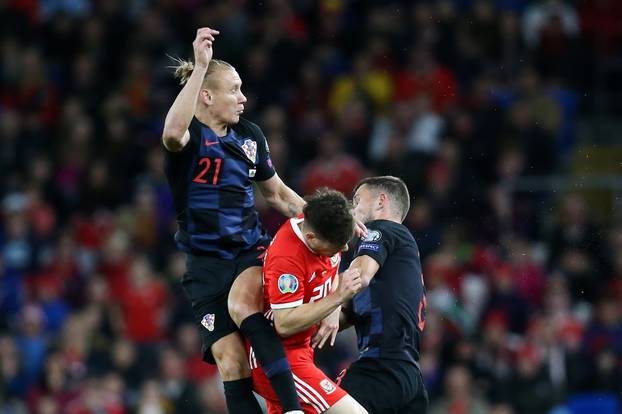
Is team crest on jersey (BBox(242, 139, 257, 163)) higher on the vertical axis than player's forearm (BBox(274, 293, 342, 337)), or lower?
higher

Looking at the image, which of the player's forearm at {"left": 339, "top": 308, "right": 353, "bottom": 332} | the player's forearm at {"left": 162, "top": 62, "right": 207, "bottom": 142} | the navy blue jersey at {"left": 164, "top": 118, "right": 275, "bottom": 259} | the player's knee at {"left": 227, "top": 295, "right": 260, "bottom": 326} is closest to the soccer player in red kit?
the player's knee at {"left": 227, "top": 295, "right": 260, "bottom": 326}

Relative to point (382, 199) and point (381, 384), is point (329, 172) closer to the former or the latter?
point (382, 199)

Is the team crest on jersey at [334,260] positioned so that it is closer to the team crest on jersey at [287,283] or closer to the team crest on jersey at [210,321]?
the team crest on jersey at [287,283]

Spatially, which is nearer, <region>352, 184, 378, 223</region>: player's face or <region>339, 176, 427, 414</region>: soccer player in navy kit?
<region>339, 176, 427, 414</region>: soccer player in navy kit

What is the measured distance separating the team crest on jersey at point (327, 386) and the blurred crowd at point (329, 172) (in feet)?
16.5

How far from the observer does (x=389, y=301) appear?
21.3 feet

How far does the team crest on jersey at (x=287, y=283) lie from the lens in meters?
6.10

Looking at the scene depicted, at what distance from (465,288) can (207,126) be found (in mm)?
6197

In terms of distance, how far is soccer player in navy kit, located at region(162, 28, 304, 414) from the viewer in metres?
6.38

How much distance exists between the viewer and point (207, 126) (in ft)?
21.3

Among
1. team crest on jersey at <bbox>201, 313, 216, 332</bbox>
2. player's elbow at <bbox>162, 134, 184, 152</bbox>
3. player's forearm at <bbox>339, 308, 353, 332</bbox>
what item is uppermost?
player's elbow at <bbox>162, 134, 184, 152</bbox>

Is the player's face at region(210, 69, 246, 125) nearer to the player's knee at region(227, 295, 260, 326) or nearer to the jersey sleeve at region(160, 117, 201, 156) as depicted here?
the jersey sleeve at region(160, 117, 201, 156)

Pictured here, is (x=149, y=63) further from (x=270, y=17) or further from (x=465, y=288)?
(x=465, y=288)

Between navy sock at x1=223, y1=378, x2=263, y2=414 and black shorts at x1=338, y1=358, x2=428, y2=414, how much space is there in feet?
1.63
